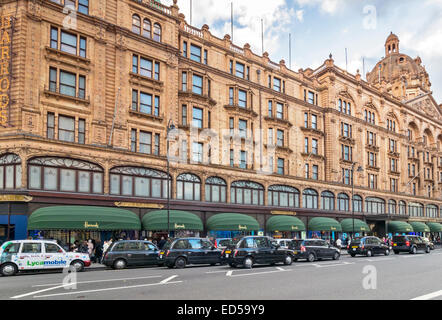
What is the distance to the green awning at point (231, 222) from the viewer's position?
117ft

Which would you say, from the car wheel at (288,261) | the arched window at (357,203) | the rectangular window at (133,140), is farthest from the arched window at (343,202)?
the rectangular window at (133,140)

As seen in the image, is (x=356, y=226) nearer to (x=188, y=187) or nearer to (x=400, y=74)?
(x=188, y=187)

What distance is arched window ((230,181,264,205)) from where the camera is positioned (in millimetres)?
39188

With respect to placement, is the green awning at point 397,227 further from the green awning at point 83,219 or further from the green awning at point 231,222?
the green awning at point 83,219

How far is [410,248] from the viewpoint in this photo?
120 feet

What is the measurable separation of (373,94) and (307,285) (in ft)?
166

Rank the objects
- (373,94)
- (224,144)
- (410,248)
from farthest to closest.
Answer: (373,94)
(224,144)
(410,248)

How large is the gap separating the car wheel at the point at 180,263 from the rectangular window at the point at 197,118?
53.0 ft

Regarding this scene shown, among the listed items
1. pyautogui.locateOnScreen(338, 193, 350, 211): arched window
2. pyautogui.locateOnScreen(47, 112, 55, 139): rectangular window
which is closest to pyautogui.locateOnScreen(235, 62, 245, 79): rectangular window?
pyautogui.locateOnScreen(47, 112, 55, 139): rectangular window

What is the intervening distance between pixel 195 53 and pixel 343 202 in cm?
2693

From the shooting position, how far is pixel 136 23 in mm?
34375

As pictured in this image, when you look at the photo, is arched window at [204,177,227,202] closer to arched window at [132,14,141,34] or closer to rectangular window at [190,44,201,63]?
rectangular window at [190,44,201,63]

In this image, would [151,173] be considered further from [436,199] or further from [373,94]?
[436,199]
